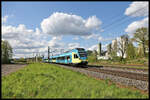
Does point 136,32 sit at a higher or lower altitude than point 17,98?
higher

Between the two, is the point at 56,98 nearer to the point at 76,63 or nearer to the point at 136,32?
the point at 76,63

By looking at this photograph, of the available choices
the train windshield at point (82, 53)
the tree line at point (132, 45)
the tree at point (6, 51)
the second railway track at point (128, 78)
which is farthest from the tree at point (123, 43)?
the tree at point (6, 51)

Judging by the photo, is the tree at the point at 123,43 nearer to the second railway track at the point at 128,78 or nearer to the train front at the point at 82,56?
the train front at the point at 82,56

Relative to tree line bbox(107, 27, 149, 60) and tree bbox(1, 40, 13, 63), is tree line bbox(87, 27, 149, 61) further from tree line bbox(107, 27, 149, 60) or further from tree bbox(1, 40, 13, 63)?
tree bbox(1, 40, 13, 63)

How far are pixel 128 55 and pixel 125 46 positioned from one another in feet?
14.0

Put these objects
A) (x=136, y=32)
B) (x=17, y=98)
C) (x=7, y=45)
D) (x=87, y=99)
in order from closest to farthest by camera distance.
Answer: (x=87, y=99), (x=17, y=98), (x=136, y=32), (x=7, y=45)

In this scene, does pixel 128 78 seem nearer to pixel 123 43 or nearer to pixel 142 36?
pixel 142 36

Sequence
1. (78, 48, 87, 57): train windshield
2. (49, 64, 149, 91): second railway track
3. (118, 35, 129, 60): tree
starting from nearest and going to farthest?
(49, 64, 149, 91): second railway track → (78, 48, 87, 57): train windshield → (118, 35, 129, 60): tree

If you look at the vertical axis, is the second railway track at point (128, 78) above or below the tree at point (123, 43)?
below

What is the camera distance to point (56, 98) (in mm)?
4832

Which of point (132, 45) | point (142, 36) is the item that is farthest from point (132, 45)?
point (142, 36)

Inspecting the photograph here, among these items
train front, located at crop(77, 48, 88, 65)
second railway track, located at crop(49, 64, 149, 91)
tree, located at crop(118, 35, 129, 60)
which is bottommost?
second railway track, located at crop(49, 64, 149, 91)

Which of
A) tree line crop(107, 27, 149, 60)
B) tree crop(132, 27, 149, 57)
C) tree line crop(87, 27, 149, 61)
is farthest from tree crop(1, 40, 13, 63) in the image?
tree crop(132, 27, 149, 57)

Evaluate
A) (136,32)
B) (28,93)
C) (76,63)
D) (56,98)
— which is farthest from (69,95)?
(136,32)
